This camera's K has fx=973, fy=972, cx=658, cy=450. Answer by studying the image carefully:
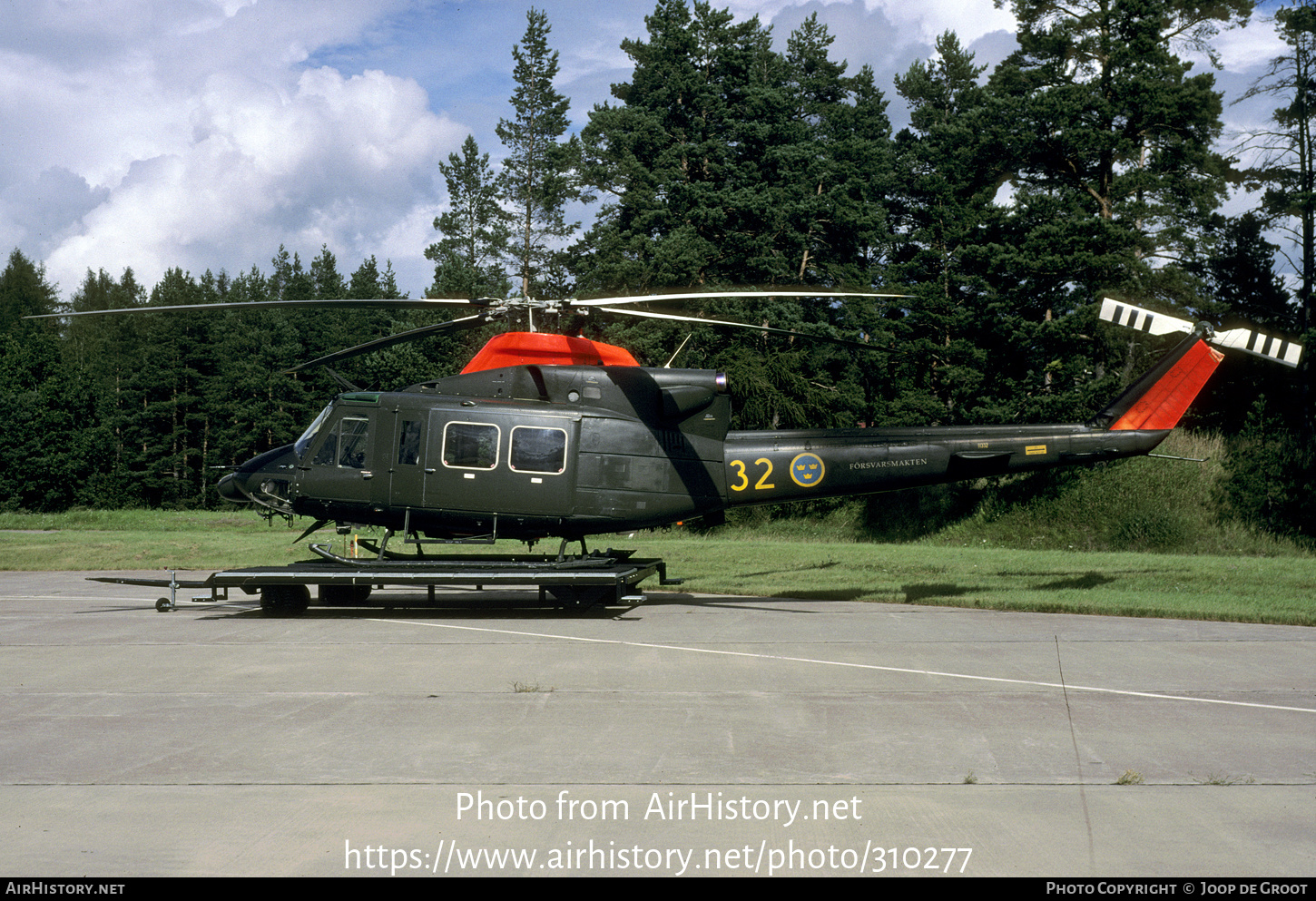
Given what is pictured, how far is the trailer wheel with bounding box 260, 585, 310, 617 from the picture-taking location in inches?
477

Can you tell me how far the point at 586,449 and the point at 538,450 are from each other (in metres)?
0.62

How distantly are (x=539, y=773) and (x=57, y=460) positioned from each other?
6382 centimetres

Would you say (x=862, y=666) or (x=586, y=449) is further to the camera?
(x=586, y=449)

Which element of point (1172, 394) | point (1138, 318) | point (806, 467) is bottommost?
point (806, 467)

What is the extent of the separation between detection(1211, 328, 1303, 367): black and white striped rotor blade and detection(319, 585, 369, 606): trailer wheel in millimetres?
11614

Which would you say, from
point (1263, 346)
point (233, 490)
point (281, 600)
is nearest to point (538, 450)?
point (281, 600)

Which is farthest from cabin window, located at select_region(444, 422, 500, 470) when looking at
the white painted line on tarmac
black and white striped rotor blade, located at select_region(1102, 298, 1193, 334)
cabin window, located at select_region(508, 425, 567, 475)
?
black and white striped rotor blade, located at select_region(1102, 298, 1193, 334)

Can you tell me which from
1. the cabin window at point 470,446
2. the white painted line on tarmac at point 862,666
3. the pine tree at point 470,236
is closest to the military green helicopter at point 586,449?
the cabin window at point 470,446

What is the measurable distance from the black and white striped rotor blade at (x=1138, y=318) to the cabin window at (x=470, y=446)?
7.71m

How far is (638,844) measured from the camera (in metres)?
4.34

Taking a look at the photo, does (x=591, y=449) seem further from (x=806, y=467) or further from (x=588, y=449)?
(x=806, y=467)

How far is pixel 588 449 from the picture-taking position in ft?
41.3

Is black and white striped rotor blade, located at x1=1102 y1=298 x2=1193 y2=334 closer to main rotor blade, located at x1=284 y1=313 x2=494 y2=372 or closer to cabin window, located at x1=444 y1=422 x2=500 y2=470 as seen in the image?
main rotor blade, located at x1=284 y1=313 x2=494 y2=372

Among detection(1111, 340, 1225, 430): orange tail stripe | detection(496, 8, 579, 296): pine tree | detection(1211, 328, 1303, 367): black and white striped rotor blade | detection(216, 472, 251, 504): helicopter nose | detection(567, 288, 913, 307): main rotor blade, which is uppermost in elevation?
detection(496, 8, 579, 296): pine tree
